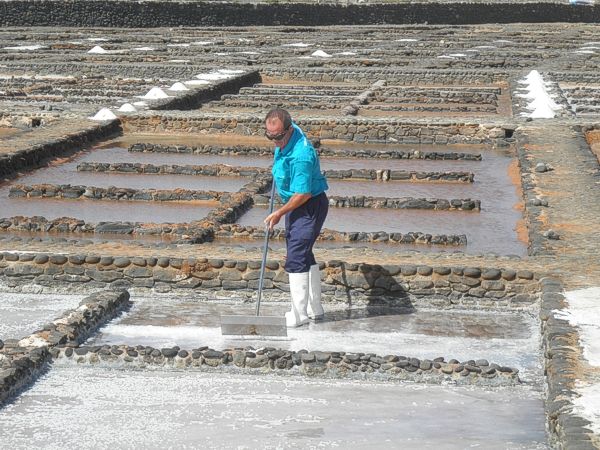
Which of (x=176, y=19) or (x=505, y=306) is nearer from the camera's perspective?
(x=505, y=306)

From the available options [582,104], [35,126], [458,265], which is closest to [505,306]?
[458,265]

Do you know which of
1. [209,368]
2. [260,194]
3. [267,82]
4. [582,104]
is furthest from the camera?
[267,82]

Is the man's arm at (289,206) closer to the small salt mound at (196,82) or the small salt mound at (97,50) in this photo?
the small salt mound at (196,82)

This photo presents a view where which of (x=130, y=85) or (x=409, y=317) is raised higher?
(x=130, y=85)

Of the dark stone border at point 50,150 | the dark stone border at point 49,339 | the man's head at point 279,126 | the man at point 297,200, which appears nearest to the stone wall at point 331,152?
the dark stone border at point 50,150

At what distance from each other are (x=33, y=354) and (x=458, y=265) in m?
3.02

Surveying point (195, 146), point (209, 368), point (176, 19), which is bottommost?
point (209, 368)

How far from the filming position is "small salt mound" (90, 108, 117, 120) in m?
16.7

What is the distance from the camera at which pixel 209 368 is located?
7.09 metres

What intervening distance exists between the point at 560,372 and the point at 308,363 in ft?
4.50

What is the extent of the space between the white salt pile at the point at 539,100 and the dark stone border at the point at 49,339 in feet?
31.2

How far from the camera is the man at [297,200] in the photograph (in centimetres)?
757

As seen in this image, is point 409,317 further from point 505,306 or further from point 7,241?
point 7,241

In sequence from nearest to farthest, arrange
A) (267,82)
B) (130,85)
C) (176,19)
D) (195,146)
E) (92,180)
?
(92,180) < (195,146) < (130,85) < (267,82) < (176,19)
